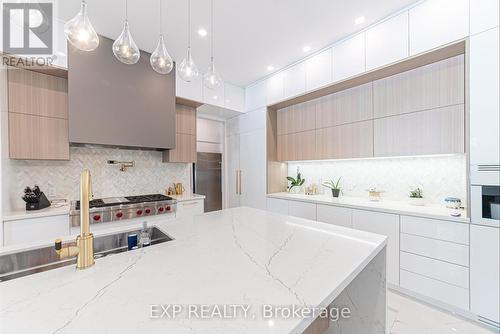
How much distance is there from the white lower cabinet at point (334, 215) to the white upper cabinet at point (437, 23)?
1.80 m

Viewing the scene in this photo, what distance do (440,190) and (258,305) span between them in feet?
8.81

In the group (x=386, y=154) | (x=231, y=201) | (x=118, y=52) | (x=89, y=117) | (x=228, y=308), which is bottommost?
(x=231, y=201)

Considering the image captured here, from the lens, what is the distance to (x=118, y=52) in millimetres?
1354

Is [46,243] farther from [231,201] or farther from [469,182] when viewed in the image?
[231,201]

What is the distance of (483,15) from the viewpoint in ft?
5.40

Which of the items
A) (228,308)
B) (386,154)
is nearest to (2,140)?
(228,308)

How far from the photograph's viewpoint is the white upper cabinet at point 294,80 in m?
3.01

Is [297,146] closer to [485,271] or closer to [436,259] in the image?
[436,259]

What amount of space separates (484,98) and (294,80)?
6.78 ft

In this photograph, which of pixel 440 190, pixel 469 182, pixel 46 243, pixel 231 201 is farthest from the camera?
pixel 231 201

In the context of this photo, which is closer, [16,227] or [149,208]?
[16,227]

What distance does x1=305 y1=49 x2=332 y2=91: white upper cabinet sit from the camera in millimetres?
2695

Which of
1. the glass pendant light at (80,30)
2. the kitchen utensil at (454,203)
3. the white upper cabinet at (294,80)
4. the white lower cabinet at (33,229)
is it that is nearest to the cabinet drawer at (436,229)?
the kitchen utensil at (454,203)

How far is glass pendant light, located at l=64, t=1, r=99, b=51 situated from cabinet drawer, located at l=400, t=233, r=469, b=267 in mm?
2977
